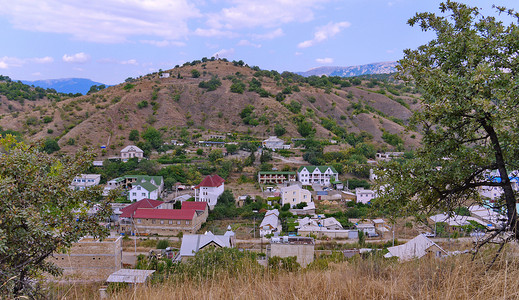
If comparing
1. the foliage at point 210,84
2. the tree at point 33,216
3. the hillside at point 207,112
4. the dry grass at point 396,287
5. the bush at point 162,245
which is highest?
the foliage at point 210,84

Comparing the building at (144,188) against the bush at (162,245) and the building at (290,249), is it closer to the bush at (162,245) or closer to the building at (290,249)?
the bush at (162,245)

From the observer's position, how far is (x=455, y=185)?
266 centimetres

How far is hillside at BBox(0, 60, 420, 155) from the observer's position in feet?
98.0

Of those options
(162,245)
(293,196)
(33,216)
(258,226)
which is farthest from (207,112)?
(33,216)

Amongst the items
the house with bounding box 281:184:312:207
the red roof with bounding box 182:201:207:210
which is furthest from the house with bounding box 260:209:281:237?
the red roof with bounding box 182:201:207:210

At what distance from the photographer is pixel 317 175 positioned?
22.0m

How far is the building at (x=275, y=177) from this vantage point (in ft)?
71.8

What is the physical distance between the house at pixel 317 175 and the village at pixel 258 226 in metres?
0.06

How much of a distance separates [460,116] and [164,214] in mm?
13922

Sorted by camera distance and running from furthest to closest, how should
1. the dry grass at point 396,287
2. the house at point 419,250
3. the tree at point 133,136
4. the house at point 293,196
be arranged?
the tree at point 133,136 < the house at point 293,196 < the house at point 419,250 < the dry grass at point 396,287

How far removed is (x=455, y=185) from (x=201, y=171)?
20547 millimetres

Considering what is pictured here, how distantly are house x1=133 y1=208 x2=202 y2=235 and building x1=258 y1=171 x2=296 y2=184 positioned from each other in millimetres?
7607

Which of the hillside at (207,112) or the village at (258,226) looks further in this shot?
the hillside at (207,112)

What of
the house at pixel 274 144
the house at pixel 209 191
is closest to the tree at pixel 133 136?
the house at pixel 274 144
